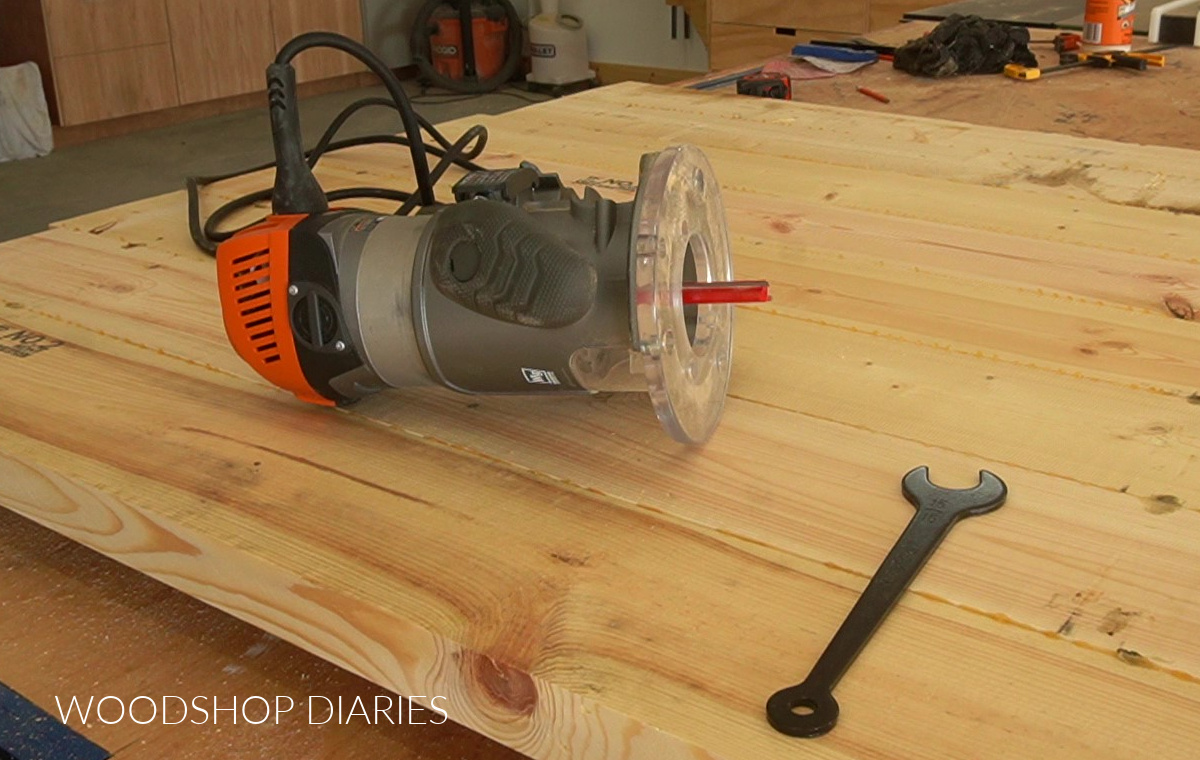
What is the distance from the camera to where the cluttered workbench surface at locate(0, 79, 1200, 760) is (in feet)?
1.76

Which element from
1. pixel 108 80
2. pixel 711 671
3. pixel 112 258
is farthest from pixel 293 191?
pixel 108 80

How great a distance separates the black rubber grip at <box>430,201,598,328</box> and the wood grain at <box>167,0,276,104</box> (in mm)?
3937

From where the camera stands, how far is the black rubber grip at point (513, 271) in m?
0.67

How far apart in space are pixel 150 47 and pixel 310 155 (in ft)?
11.2

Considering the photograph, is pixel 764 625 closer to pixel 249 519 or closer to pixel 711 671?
A: pixel 711 671

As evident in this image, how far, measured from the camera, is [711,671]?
54 centimetres

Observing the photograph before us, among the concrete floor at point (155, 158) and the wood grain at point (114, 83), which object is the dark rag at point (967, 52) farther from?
the wood grain at point (114, 83)

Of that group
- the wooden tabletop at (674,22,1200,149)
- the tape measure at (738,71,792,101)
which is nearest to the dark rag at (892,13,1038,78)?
the wooden tabletop at (674,22,1200,149)

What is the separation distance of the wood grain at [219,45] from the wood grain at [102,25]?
0.07 metres

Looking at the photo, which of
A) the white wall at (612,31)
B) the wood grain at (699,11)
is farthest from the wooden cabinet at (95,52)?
the wood grain at (699,11)

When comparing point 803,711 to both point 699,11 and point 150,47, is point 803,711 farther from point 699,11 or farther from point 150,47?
point 150,47

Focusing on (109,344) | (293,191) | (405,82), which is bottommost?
(405,82)

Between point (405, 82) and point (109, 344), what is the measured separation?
4445mm

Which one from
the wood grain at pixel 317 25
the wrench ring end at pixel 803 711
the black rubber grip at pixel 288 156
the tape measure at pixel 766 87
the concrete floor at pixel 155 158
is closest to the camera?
the wrench ring end at pixel 803 711
